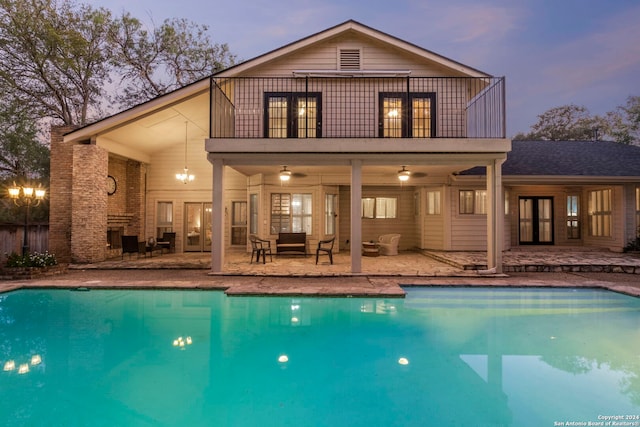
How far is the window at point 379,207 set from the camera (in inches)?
570

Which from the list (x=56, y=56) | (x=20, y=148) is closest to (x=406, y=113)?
(x=56, y=56)

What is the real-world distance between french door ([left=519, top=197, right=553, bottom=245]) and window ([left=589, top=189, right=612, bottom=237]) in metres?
1.38

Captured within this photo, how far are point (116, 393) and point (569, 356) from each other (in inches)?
198

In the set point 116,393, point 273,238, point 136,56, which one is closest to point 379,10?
point 136,56

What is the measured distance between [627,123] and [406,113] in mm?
27348

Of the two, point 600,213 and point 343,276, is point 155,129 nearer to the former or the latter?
point 343,276

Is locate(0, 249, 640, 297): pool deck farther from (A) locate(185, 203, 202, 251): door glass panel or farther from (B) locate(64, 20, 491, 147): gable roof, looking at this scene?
(B) locate(64, 20, 491, 147): gable roof

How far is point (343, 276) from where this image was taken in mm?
8508

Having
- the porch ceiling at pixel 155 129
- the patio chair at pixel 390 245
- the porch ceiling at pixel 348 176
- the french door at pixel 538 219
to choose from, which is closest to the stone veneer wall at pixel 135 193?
the porch ceiling at pixel 155 129

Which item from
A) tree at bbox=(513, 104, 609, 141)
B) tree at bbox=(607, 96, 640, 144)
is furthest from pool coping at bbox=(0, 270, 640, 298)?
tree at bbox=(513, 104, 609, 141)

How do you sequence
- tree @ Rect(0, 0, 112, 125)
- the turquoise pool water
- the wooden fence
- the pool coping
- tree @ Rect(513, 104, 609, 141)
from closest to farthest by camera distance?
1. the turquoise pool water
2. the pool coping
3. the wooden fence
4. tree @ Rect(0, 0, 112, 125)
5. tree @ Rect(513, 104, 609, 141)

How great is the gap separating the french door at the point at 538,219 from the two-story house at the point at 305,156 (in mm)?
2632

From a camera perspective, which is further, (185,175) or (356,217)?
(185,175)

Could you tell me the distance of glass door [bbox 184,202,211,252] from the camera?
13992 millimetres
